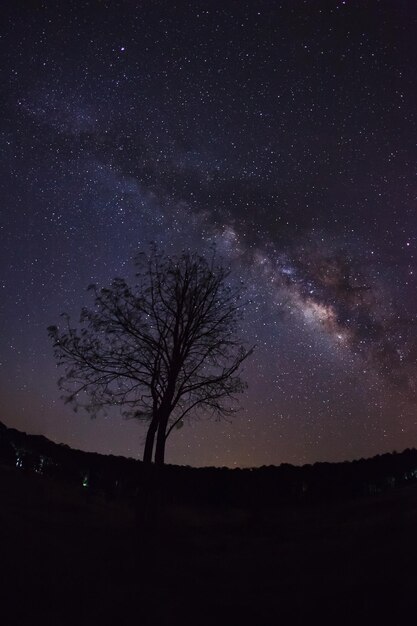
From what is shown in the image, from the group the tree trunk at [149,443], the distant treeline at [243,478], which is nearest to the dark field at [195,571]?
the tree trunk at [149,443]

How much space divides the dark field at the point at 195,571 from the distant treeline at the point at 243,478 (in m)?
12.4

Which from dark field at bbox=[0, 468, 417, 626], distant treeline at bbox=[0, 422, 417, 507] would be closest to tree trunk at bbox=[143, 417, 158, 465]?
dark field at bbox=[0, 468, 417, 626]

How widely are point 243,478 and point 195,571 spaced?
21.7m

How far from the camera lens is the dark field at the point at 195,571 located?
694 cm

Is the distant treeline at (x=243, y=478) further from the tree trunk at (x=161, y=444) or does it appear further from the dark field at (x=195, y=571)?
the tree trunk at (x=161, y=444)

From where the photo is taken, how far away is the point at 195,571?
1052 centimetres

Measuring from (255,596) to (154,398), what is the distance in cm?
964

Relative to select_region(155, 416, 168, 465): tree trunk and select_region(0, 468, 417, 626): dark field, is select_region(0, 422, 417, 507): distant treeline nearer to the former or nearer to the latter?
select_region(0, 468, 417, 626): dark field

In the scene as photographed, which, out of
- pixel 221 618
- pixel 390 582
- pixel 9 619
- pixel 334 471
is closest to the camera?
pixel 9 619

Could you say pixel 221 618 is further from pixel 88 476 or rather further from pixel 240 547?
pixel 88 476

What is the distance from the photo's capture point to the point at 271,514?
83.1 ft

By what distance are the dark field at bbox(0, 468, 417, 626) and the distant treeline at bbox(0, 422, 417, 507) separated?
12.4 m

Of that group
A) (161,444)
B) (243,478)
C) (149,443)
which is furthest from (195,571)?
(243,478)

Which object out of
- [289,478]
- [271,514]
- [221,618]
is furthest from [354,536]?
[289,478]
